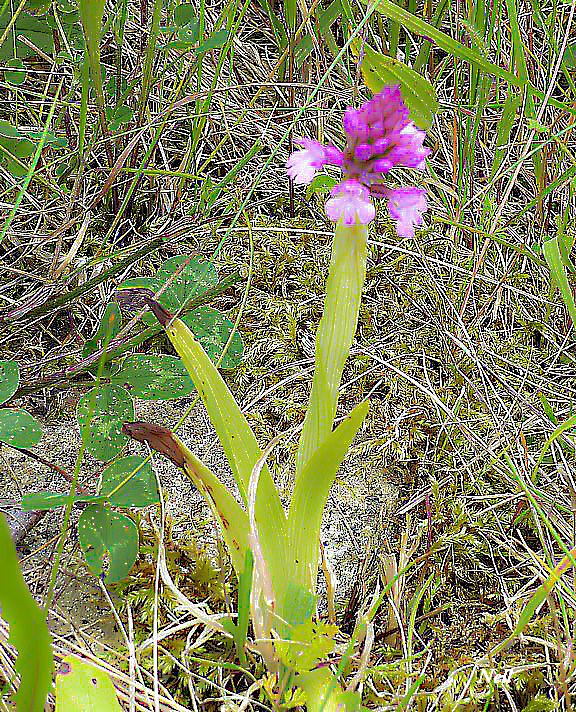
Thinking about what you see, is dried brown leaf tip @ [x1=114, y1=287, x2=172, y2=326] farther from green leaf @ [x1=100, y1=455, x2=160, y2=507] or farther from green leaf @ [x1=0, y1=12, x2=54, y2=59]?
green leaf @ [x1=0, y1=12, x2=54, y2=59]

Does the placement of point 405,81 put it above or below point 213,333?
above

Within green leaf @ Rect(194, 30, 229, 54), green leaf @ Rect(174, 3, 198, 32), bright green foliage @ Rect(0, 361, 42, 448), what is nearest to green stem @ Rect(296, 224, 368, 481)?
bright green foliage @ Rect(0, 361, 42, 448)

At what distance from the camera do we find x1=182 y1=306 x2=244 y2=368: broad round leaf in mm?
1076

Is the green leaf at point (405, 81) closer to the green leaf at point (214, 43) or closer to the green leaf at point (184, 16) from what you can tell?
the green leaf at point (214, 43)

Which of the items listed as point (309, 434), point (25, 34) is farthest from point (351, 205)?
point (25, 34)

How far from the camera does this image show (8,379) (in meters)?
0.93

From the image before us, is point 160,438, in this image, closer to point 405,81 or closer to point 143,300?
point 143,300

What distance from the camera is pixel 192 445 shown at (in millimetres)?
1165

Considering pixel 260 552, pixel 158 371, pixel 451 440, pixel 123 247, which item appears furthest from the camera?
pixel 123 247

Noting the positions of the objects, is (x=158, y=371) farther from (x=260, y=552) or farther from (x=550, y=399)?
(x=550, y=399)

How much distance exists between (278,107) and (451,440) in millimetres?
855

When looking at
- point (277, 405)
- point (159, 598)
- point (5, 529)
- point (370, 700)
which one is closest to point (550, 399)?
point (277, 405)

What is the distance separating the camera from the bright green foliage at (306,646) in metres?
0.74

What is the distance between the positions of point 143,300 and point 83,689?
1.82 feet
